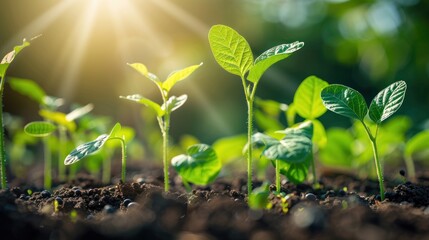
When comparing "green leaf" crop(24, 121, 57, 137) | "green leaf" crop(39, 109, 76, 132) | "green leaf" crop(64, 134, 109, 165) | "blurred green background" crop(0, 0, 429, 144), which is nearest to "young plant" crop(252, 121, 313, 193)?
"green leaf" crop(64, 134, 109, 165)

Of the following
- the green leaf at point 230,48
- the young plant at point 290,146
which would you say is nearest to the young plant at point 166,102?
the green leaf at point 230,48

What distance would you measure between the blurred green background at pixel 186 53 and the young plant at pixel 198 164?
14.3 ft

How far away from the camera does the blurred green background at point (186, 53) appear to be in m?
6.11

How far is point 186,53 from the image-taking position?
8.26 meters

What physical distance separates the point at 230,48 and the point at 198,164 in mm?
401

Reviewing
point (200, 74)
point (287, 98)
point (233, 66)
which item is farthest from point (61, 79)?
point (233, 66)

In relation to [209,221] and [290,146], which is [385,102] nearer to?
[290,146]

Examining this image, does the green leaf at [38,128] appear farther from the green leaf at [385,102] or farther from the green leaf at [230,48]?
the green leaf at [385,102]

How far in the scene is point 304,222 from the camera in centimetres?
99

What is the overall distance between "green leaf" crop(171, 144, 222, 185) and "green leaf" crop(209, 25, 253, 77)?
1.00 feet

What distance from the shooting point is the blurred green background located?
6.11 m

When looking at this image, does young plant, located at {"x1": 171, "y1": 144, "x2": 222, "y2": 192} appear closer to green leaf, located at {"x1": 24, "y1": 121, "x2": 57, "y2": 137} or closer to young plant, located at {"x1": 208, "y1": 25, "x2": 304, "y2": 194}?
young plant, located at {"x1": 208, "y1": 25, "x2": 304, "y2": 194}

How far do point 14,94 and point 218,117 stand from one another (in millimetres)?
3461

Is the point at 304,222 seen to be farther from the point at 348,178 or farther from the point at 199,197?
the point at 348,178
